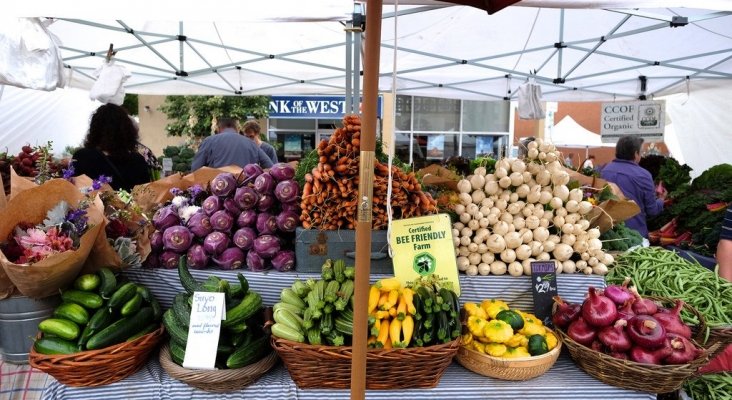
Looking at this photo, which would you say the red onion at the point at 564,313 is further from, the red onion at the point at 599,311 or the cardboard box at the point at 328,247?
the cardboard box at the point at 328,247

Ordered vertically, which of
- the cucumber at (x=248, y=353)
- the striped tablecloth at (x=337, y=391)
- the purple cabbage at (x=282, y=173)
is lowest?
the striped tablecloth at (x=337, y=391)

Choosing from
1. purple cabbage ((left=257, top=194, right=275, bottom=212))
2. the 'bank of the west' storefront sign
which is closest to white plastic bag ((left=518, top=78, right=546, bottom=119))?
the 'bank of the west' storefront sign

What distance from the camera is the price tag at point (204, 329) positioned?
1.71m

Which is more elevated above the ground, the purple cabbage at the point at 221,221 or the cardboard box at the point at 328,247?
the purple cabbage at the point at 221,221

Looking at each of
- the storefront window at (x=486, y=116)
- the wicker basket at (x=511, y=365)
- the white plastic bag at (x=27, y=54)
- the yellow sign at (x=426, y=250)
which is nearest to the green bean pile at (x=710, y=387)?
the wicker basket at (x=511, y=365)

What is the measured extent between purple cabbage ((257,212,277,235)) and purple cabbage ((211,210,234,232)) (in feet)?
0.45

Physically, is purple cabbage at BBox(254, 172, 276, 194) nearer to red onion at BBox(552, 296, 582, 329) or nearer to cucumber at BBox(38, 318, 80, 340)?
cucumber at BBox(38, 318, 80, 340)

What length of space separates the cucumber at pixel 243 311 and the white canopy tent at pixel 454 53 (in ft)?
11.2

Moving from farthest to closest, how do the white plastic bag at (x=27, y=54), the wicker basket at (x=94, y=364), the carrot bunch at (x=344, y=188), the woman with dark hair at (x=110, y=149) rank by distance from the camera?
1. the white plastic bag at (x=27, y=54)
2. the woman with dark hair at (x=110, y=149)
3. the carrot bunch at (x=344, y=188)
4. the wicker basket at (x=94, y=364)

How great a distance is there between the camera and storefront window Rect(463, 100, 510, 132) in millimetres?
13930

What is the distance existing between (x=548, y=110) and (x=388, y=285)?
1725cm

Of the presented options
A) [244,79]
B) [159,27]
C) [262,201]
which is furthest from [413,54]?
[262,201]

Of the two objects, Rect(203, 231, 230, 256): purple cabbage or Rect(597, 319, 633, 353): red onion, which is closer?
Rect(597, 319, 633, 353): red onion

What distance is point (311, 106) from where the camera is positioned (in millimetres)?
10695
